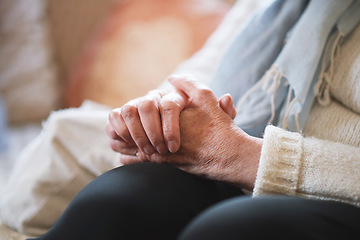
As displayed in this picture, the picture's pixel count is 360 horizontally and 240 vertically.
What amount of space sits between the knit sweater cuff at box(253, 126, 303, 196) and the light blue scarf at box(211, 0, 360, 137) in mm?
143

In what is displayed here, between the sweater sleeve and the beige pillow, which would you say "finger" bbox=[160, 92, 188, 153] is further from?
the beige pillow

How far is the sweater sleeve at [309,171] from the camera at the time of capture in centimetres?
46

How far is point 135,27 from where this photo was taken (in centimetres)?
125

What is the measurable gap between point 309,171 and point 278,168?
1.7 inches

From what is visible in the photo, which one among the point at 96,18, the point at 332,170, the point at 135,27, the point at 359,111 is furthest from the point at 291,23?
the point at 96,18

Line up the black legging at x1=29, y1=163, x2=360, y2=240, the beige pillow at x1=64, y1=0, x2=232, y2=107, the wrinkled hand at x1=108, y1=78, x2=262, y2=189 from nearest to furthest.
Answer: the black legging at x1=29, y1=163, x2=360, y2=240
the wrinkled hand at x1=108, y1=78, x2=262, y2=189
the beige pillow at x1=64, y1=0, x2=232, y2=107

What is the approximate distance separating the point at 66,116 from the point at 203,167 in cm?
39

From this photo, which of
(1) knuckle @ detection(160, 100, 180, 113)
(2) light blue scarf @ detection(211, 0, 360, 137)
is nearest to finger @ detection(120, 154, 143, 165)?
(1) knuckle @ detection(160, 100, 180, 113)

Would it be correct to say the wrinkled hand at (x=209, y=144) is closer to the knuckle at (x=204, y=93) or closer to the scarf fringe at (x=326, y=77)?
the knuckle at (x=204, y=93)

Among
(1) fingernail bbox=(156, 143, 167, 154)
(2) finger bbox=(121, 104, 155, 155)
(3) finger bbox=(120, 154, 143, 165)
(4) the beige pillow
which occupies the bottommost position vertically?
(3) finger bbox=(120, 154, 143, 165)

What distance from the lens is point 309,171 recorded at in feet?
1.54

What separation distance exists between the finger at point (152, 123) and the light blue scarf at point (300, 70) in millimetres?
202

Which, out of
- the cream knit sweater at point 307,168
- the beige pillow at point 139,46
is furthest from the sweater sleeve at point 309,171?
the beige pillow at point 139,46

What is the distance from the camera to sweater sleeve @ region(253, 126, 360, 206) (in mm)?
455
